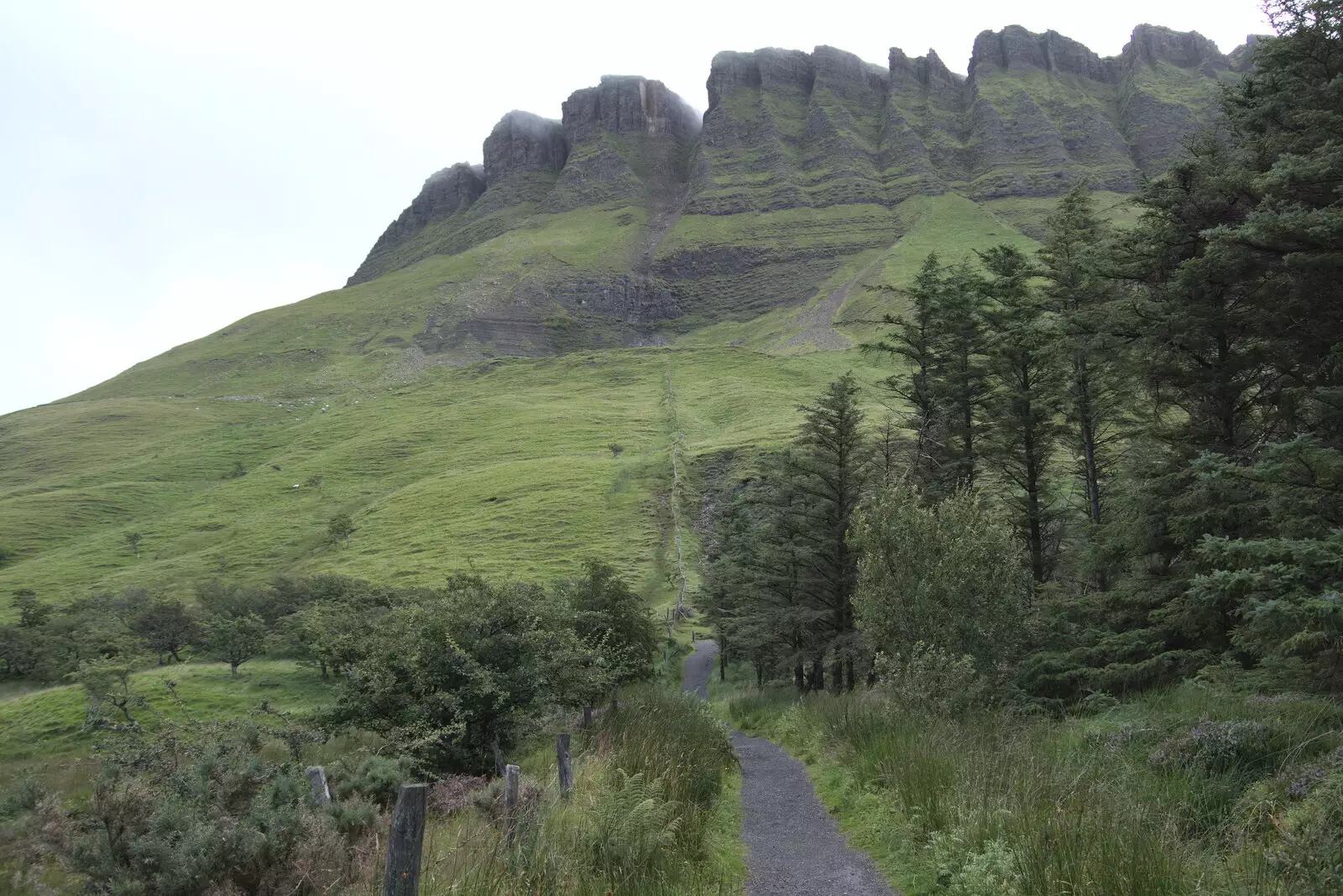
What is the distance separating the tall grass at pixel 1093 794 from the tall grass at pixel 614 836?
6.48ft

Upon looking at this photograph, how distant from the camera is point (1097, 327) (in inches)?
642

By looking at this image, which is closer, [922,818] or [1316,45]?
[922,818]

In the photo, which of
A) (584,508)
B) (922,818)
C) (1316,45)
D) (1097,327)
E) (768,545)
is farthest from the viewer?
(584,508)

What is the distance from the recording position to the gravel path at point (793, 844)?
307 inches

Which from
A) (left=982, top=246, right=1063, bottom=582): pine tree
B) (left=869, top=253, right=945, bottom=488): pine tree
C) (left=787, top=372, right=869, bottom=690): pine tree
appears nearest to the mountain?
(left=982, top=246, right=1063, bottom=582): pine tree

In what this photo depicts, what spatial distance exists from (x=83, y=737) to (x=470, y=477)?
6502 centimetres

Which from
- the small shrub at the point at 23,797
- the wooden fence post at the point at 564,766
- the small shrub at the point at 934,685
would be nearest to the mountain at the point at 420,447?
the small shrub at the point at 934,685

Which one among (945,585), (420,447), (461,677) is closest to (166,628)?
(461,677)

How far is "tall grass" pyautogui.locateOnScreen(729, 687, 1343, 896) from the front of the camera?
A: 5.01 meters

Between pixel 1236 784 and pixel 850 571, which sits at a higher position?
pixel 1236 784

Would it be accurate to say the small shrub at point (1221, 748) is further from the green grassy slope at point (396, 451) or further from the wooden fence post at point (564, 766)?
the green grassy slope at point (396, 451)

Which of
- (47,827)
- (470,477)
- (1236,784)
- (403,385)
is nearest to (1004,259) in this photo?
(1236,784)

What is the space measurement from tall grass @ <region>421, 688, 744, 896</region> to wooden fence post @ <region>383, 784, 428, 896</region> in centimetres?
53

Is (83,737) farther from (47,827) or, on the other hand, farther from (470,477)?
(470,477)
